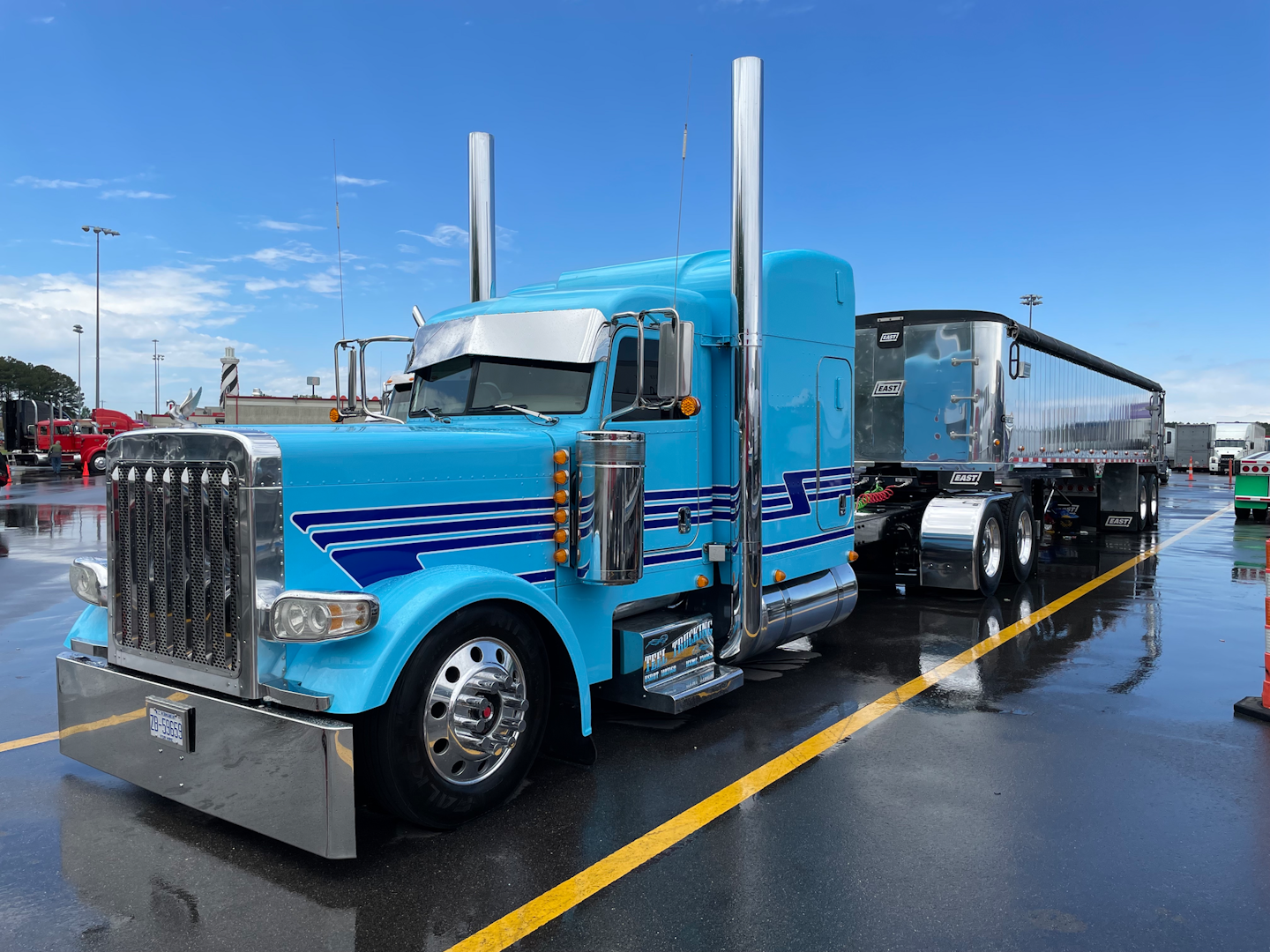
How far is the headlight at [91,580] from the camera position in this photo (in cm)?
436

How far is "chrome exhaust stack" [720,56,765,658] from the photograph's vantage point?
18.2ft

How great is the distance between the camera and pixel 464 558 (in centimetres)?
421

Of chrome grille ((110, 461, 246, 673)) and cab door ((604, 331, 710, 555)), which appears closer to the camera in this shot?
chrome grille ((110, 461, 246, 673))

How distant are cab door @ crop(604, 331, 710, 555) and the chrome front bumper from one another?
2.18 m

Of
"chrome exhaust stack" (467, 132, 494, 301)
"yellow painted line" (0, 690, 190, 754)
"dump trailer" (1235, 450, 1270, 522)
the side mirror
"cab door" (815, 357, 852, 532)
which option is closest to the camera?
"yellow painted line" (0, 690, 190, 754)

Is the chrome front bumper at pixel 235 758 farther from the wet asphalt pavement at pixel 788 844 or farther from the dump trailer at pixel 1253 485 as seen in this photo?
the dump trailer at pixel 1253 485

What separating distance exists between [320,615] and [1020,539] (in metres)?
9.87

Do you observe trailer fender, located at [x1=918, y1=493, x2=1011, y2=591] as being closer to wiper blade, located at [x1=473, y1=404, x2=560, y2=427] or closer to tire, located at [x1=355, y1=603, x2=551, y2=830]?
wiper blade, located at [x1=473, y1=404, x2=560, y2=427]

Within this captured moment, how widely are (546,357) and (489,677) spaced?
1.78 metres

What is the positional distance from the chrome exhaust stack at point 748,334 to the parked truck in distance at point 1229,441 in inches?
2014

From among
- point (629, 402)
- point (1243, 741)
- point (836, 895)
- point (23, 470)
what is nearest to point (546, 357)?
point (629, 402)

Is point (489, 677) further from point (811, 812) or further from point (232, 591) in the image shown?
point (811, 812)

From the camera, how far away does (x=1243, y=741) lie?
17.0 feet

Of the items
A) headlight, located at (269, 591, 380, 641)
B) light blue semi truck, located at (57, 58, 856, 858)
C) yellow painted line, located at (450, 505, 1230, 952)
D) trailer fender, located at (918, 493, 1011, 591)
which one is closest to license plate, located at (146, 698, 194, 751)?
light blue semi truck, located at (57, 58, 856, 858)
